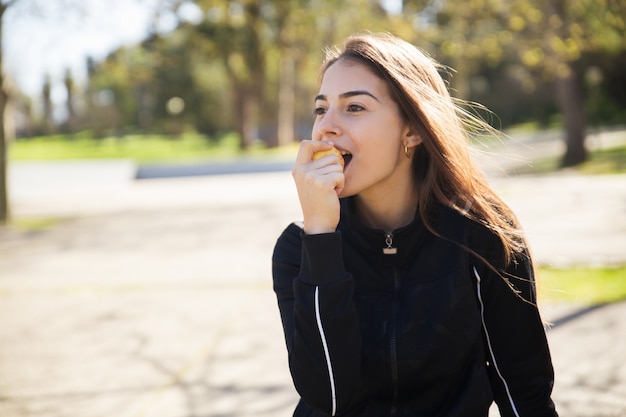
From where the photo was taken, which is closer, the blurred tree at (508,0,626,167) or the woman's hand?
the woman's hand

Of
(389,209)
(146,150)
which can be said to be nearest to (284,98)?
(146,150)

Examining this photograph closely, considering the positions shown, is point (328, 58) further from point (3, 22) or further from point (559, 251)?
point (3, 22)

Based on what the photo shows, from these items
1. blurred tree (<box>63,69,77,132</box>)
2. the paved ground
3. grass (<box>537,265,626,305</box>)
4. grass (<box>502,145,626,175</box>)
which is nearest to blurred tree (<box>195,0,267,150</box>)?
grass (<box>502,145,626,175</box>)

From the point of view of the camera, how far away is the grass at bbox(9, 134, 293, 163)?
40772 mm

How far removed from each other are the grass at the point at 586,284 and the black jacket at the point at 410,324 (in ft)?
11.0

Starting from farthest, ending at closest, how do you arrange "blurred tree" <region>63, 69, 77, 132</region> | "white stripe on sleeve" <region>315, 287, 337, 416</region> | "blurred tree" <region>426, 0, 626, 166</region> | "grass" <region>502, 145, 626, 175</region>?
"blurred tree" <region>63, 69, 77, 132</region> < "grass" <region>502, 145, 626, 175</region> < "blurred tree" <region>426, 0, 626, 166</region> < "white stripe on sleeve" <region>315, 287, 337, 416</region>

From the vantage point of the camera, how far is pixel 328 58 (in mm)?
2273

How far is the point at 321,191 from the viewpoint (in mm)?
2012

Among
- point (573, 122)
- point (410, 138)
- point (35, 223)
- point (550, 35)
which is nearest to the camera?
point (410, 138)

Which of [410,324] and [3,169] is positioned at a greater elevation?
[410,324]

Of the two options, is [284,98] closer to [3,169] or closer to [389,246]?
[3,169]

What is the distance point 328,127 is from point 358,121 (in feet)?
0.32

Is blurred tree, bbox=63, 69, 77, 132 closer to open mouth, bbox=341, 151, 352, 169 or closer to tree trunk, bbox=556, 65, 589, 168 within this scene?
tree trunk, bbox=556, 65, 589, 168

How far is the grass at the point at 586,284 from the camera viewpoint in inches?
222
